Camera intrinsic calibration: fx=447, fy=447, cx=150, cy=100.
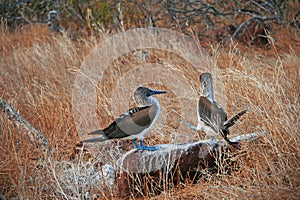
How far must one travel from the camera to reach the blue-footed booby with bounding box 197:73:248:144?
140 inches

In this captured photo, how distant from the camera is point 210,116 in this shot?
3.70 m

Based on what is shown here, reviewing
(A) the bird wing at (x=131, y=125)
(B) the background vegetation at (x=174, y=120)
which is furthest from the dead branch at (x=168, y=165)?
(A) the bird wing at (x=131, y=125)

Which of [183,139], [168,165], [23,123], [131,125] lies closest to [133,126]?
[131,125]

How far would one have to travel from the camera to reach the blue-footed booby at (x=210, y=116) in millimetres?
3551

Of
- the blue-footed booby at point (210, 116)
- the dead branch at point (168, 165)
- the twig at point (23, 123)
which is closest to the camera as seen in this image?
the dead branch at point (168, 165)

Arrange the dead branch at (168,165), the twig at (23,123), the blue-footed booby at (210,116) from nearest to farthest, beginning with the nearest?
the dead branch at (168,165) → the blue-footed booby at (210,116) → the twig at (23,123)

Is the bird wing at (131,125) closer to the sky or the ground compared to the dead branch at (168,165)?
closer to the sky

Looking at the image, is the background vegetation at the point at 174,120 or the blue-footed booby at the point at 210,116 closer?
the background vegetation at the point at 174,120

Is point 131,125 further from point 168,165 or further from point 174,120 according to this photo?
point 174,120

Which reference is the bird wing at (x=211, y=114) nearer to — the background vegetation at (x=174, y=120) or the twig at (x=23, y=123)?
the background vegetation at (x=174, y=120)

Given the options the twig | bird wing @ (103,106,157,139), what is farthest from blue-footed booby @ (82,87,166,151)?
the twig

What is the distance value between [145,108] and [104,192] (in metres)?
0.77

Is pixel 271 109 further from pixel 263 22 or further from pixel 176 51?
pixel 263 22

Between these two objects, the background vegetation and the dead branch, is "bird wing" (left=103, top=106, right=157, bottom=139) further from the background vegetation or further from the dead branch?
the background vegetation
